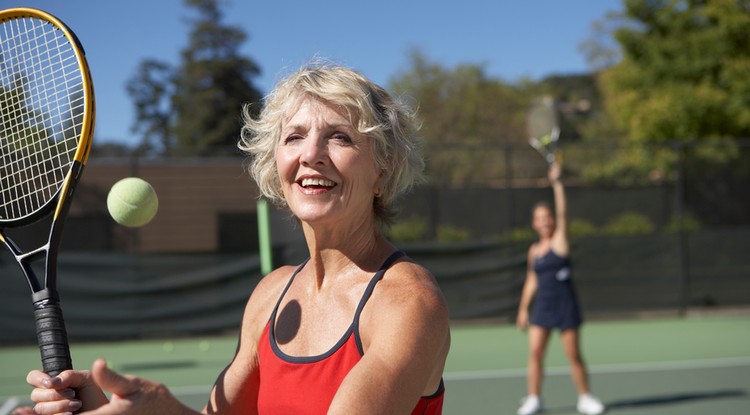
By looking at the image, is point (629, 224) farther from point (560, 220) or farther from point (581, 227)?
point (560, 220)

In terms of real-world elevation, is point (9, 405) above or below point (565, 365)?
above

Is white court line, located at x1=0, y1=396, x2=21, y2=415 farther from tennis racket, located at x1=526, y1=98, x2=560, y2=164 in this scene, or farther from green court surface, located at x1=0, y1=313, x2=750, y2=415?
tennis racket, located at x1=526, y1=98, x2=560, y2=164

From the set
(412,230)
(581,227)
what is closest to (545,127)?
(412,230)

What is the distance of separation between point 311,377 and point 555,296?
5.40 meters

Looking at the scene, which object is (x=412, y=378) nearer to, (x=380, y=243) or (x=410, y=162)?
(x=380, y=243)

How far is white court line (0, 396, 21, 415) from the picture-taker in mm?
7100

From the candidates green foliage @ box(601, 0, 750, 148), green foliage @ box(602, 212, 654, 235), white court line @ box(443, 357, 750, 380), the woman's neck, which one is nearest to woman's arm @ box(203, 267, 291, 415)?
the woman's neck

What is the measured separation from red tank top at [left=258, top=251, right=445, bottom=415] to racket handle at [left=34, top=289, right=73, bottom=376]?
44 cm

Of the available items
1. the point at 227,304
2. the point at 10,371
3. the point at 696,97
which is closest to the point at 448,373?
the point at 227,304

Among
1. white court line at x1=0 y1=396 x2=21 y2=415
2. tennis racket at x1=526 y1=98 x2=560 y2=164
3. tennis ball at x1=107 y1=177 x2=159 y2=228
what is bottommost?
white court line at x1=0 y1=396 x2=21 y2=415

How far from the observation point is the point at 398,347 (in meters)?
1.75

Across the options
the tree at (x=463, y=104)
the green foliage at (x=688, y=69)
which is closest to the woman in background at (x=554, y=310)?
the green foliage at (x=688, y=69)

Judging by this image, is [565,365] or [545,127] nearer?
[545,127]

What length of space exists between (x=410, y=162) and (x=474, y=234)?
10.7 meters
